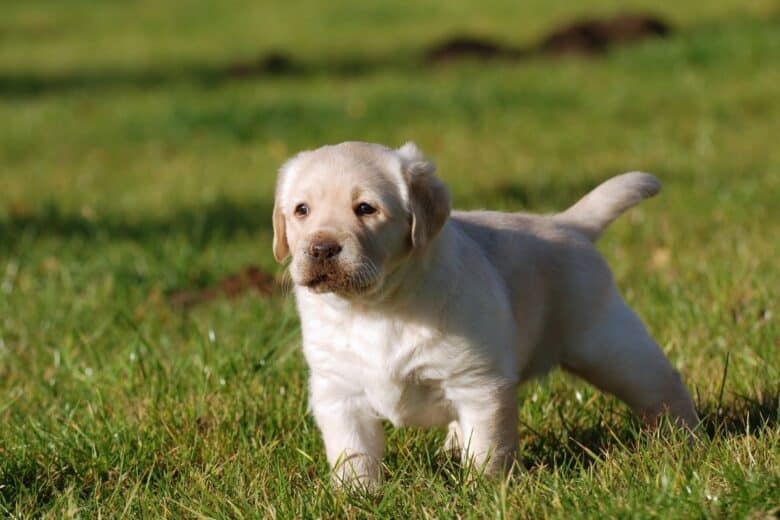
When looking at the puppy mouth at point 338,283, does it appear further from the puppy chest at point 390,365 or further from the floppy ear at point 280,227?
the floppy ear at point 280,227

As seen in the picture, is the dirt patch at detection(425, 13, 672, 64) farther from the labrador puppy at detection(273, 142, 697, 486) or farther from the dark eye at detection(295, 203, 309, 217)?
the dark eye at detection(295, 203, 309, 217)

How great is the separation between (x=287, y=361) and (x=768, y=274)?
2.09 m

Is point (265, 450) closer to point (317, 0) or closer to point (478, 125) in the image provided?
point (478, 125)

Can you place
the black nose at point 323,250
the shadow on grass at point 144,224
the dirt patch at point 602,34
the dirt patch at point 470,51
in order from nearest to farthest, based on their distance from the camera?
the black nose at point 323,250 → the shadow on grass at point 144,224 → the dirt patch at point 602,34 → the dirt patch at point 470,51

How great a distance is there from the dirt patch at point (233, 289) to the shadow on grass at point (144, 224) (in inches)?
37.1

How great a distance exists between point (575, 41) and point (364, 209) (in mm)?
9973

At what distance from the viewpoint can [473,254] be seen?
11.3 ft

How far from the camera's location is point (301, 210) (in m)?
3.35

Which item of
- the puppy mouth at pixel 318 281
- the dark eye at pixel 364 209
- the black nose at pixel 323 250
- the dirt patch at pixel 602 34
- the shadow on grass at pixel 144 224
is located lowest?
the shadow on grass at pixel 144 224

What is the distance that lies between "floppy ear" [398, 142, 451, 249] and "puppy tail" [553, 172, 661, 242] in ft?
2.27

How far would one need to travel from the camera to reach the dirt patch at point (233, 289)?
553 centimetres

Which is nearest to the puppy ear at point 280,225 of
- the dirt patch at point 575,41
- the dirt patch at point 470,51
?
the dirt patch at point 575,41

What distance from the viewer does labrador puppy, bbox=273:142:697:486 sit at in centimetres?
321

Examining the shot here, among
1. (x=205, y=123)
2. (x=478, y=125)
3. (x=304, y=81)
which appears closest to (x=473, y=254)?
(x=478, y=125)
